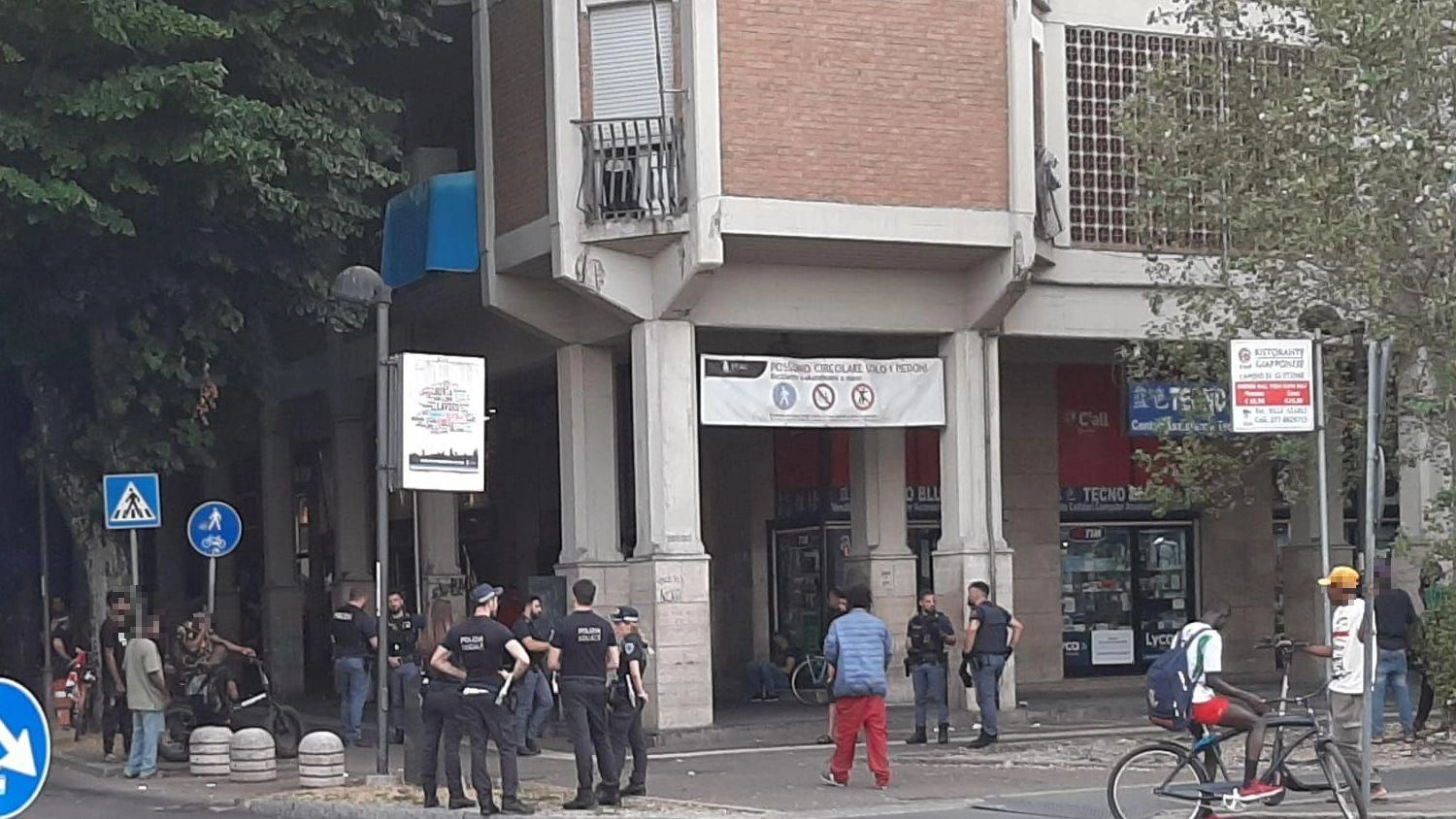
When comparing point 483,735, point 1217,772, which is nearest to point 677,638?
point 483,735

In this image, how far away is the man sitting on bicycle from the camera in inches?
569

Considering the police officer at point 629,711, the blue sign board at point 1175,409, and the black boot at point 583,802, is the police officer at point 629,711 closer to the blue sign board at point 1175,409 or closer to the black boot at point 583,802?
the black boot at point 583,802

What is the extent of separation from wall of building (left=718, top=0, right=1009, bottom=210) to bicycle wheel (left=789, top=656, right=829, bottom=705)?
784 centimetres

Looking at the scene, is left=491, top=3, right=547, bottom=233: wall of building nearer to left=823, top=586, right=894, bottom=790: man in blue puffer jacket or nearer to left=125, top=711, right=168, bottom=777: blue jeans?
left=125, top=711, right=168, bottom=777: blue jeans

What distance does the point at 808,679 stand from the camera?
98.6 ft

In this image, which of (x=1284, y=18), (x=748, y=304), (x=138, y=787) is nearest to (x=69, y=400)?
(x=138, y=787)

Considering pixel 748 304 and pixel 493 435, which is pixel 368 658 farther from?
pixel 493 435

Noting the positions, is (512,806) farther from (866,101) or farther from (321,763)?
(866,101)

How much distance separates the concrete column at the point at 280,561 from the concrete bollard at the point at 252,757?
1567cm

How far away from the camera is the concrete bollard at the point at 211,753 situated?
2123cm

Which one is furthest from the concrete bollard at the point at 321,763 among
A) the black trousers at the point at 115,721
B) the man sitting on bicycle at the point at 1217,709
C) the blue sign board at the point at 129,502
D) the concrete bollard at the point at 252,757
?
the man sitting on bicycle at the point at 1217,709

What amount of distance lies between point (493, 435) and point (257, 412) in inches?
152

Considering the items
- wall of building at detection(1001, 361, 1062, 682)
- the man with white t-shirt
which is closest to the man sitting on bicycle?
the man with white t-shirt

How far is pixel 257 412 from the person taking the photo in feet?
111
